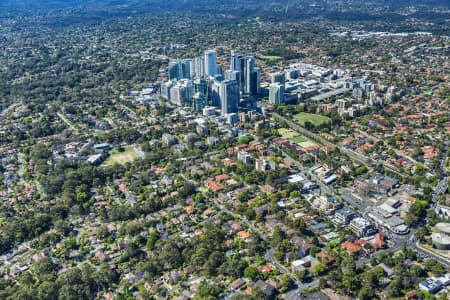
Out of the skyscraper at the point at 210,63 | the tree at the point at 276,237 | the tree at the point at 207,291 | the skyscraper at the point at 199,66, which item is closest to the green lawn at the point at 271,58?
the skyscraper at the point at 210,63

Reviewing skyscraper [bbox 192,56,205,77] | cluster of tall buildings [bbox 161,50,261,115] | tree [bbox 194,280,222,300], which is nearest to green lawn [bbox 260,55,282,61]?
cluster of tall buildings [bbox 161,50,261,115]

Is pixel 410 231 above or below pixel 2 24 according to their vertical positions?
below

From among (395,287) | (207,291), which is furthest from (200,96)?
(395,287)

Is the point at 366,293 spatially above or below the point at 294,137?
below

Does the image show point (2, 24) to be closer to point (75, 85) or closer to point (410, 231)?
point (75, 85)

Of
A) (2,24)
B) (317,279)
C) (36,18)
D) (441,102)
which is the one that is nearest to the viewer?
(317,279)

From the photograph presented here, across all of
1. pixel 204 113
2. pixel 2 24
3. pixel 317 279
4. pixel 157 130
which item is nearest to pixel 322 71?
pixel 204 113

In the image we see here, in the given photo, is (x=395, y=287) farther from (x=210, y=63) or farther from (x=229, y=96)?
(x=210, y=63)
